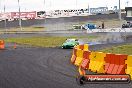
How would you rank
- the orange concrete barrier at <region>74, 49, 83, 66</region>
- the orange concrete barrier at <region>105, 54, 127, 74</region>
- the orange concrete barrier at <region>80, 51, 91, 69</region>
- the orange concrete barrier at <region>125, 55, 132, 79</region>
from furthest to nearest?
the orange concrete barrier at <region>74, 49, 83, 66</region>
the orange concrete barrier at <region>80, 51, 91, 69</region>
the orange concrete barrier at <region>105, 54, 127, 74</region>
the orange concrete barrier at <region>125, 55, 132, 79</region>

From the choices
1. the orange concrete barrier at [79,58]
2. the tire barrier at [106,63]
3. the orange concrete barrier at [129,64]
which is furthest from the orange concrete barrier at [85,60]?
the orange concrete barrier at [129,64]

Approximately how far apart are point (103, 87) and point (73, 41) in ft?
85.7

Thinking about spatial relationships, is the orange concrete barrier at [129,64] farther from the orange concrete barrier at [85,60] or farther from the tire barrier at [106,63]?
the orange concrete barrier at [85,60]

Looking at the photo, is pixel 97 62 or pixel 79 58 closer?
pixel 97 62

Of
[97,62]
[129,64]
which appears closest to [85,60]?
[97,62]

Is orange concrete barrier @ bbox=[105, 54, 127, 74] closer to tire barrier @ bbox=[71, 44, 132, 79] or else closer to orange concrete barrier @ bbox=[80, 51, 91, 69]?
tire barrier @ bbox=[71, 44, 132, 79]

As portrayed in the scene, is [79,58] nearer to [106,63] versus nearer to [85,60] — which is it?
[85,60]

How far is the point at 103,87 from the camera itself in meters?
12.2

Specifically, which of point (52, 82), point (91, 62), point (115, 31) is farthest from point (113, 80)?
point (115, 31)

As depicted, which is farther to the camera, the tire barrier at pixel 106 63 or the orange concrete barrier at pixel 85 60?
the orange concrete barrier at pixel 85 60

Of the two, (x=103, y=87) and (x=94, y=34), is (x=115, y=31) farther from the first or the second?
(x=103, y=87)

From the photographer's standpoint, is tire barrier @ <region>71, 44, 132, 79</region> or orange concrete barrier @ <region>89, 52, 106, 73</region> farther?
orange concrete barrier @ <region>89, 52, 106, 73</region>

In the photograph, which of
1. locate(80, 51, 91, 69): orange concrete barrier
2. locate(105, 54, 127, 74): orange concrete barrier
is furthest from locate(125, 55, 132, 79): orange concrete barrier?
locate(80, 51, 91, 69): orange concrete barrier

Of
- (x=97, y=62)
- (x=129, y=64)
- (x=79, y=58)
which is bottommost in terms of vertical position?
(x=79, y=58)
